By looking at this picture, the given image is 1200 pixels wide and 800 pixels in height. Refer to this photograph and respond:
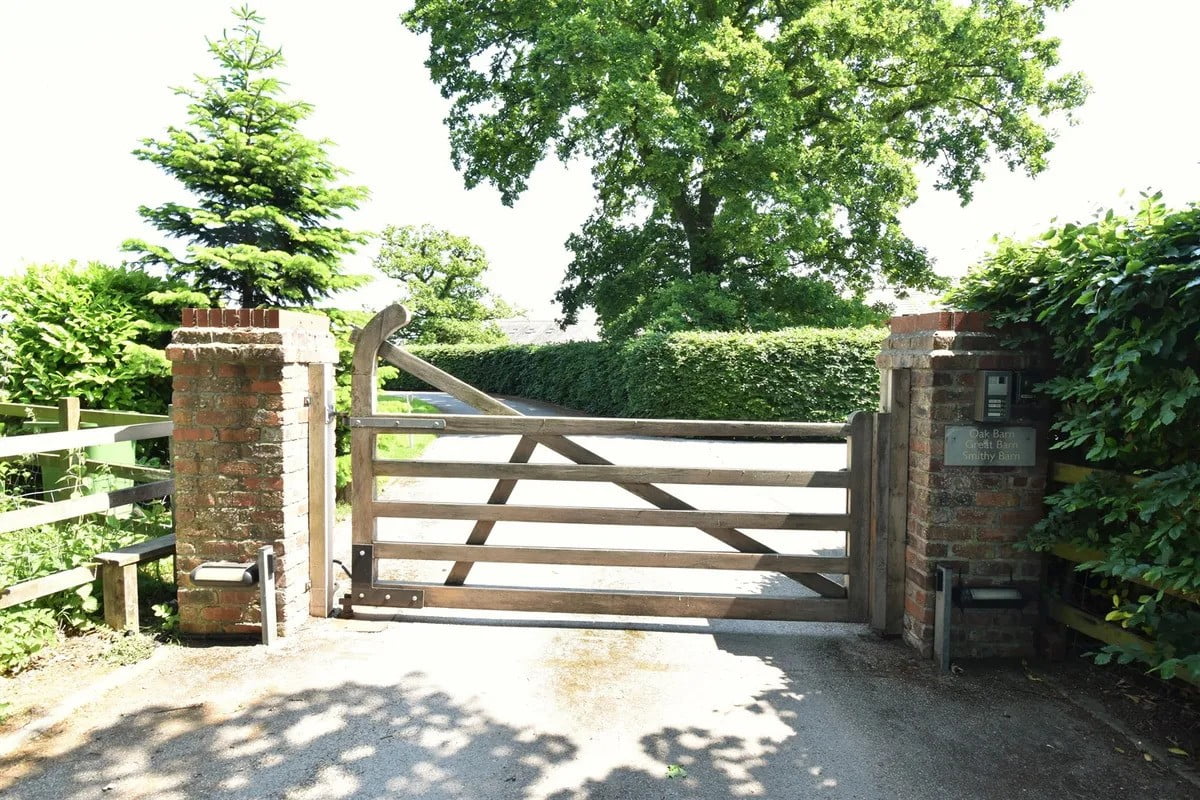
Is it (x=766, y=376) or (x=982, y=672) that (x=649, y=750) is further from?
(x=766, y=376)

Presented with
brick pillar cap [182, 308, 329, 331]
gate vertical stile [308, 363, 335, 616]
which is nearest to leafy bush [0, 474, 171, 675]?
gate vertical stile [308, 363, 335, 616]

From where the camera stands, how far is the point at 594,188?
80.2 ft

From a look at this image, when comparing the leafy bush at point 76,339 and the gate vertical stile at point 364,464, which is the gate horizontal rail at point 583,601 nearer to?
the gate vertical stile at point 364,464

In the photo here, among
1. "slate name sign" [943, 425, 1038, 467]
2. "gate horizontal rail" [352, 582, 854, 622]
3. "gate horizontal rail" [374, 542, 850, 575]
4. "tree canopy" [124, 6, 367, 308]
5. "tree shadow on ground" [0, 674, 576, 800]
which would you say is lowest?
"tree shadow on ground" [0, 674, 576, 800]

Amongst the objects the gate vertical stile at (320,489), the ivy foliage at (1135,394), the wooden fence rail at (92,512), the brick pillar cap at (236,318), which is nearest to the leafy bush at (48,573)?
the wooden fence rail at (92,512)

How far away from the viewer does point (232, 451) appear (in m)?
4.01

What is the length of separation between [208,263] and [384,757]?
642 centimetres

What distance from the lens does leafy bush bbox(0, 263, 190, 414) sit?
6.84 meters

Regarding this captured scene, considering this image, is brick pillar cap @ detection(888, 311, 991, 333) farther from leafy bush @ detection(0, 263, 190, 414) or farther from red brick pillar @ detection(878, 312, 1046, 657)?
leafy bush @ detection(0, 263, 190, 414)

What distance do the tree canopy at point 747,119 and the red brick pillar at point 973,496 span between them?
1482cm

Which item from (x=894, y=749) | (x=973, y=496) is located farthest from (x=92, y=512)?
(x=973, y=496)

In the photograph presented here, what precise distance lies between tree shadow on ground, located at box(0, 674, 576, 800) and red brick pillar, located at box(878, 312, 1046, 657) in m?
2.36

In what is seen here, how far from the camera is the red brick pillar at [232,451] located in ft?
13.0

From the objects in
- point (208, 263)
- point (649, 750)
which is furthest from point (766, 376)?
point (649, 750)
